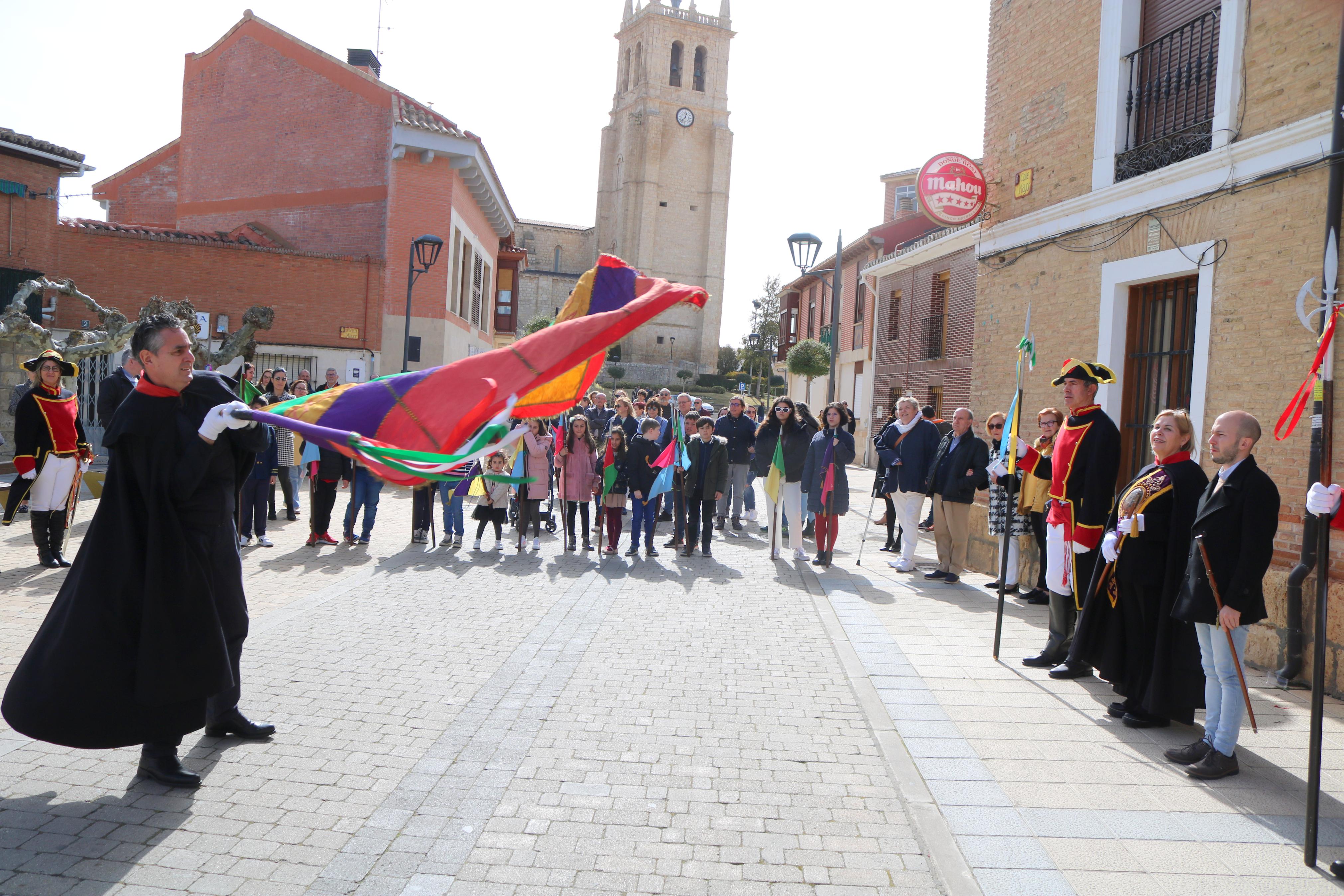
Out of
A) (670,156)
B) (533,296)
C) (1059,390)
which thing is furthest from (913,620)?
(533,296)

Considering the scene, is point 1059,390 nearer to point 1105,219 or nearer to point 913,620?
point 1105,219

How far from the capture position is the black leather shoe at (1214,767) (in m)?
4.57

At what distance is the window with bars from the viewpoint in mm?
8336

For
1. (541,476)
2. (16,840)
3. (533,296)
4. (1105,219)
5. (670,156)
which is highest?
(670,156)

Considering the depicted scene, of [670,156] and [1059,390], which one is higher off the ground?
[670,156]

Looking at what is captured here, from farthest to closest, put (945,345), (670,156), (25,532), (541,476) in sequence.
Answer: (670,156), (945,345), (541,476), (25,532)

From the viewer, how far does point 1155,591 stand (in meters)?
5.46

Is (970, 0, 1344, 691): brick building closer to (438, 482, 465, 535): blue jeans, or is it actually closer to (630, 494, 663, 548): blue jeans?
(630, 494, 663, 548): blue jeans

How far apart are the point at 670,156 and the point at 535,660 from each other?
6639 centimetres

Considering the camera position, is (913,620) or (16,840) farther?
(913,620)

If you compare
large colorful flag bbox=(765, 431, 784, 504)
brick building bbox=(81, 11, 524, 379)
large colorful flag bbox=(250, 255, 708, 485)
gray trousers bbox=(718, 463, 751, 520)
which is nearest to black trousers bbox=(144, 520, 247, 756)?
large colorful flag bbox=(250, 255, 708, 485)

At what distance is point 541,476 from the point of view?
1145 centimetres

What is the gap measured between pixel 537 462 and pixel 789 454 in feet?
9.89

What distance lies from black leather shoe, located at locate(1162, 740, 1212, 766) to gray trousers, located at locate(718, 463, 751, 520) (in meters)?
9.33
